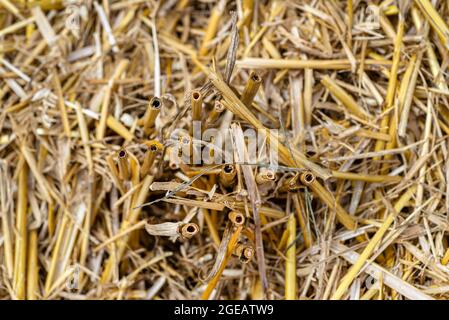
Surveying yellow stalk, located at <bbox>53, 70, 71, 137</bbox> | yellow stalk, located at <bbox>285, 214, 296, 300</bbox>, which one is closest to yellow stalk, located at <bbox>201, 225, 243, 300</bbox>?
yellow stalk, located at <bbox>285, 214, 296, 300</bbox>

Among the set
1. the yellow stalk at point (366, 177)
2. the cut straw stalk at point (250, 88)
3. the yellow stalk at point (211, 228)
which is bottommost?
the yellow stalk at point (211, 228)

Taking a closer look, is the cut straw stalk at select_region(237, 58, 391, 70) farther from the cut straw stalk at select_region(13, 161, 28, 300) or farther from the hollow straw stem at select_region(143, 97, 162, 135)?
the cut straw stalk at select_region(13, 161, 28, 300)

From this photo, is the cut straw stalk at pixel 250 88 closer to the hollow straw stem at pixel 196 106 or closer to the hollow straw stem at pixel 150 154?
the hollow straw stem at pixel 196 106

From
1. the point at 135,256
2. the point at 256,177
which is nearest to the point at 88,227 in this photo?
the point at 135,256

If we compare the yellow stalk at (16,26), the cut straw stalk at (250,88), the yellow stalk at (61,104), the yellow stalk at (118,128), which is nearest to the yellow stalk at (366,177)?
the cut straw stalk at (250,88)

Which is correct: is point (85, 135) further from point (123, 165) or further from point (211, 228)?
point (211, 228)

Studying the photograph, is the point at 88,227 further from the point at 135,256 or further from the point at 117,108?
the point at 117,108

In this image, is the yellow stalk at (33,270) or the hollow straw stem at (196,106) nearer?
the hollow straw stem at (196,106)

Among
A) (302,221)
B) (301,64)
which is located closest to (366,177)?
(302,221)
